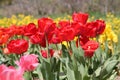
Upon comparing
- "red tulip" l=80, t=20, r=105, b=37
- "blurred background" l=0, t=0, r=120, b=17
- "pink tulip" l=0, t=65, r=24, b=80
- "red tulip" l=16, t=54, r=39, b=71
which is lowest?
"blurred background" l=0, t=0, r=120, b=17

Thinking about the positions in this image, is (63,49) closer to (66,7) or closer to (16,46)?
(16,46)

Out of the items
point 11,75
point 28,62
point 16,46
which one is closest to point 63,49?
point 16,46

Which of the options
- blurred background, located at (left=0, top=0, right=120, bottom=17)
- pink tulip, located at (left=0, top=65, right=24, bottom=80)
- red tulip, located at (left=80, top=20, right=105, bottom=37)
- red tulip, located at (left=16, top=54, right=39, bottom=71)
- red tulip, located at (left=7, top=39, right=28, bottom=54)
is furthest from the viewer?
blurred background, located at (left=0, top=0, right=120, bottom=17)

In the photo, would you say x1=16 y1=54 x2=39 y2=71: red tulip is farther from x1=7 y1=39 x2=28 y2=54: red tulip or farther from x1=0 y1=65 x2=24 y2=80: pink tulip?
x1=0 y1=65 x2=24 y2=80: pink tulip

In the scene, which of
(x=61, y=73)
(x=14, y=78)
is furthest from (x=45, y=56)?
(x=14, y=78)

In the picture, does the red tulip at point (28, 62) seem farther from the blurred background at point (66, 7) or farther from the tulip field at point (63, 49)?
the blurred background at point (66, 7)

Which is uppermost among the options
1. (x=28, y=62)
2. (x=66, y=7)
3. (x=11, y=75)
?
(x=11, y=75)

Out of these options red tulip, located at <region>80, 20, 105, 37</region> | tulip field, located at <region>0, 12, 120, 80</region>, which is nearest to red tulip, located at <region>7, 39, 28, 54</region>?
tulip field, located at <region>0, 12, 120, 80</region>

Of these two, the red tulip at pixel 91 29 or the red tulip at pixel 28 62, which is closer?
the red tulip at pixel 28 62

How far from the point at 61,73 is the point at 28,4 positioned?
54.7 feet

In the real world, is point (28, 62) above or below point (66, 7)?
above

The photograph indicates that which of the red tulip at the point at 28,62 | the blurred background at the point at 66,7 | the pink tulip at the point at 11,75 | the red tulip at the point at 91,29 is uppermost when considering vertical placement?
the pink tulip at the point at 11,75

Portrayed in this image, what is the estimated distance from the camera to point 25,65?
8.14 feet

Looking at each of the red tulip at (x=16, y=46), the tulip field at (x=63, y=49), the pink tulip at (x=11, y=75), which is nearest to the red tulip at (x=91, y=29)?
the tulip field at (x=63, y=49)
